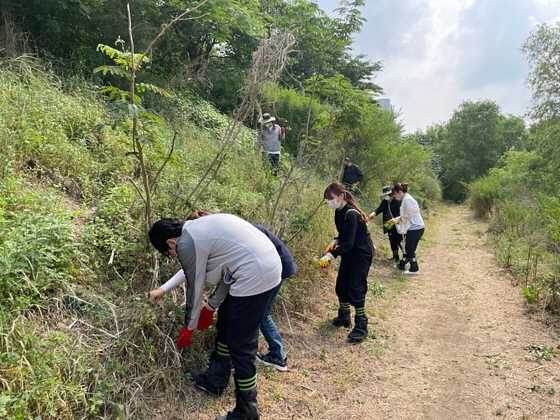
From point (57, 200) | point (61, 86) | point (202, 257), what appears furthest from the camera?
point (61, 86)

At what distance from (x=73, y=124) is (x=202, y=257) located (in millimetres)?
3633

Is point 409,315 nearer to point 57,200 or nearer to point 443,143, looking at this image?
point 57,200

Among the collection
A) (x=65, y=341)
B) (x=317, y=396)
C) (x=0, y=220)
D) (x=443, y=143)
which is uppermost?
(x=443, y=143)

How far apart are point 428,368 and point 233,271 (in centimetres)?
238

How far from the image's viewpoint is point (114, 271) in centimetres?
339

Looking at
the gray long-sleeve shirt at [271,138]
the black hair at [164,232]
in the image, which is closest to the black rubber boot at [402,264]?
the gray long-sleeve shirt at [271,138]

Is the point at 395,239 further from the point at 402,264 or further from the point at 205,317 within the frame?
the point at 205,317

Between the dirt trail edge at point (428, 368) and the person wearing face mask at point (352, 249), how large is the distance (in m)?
0.40

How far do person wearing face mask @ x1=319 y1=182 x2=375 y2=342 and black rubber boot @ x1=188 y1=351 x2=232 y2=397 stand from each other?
5.00ft

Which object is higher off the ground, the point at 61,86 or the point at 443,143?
the point at 443,143

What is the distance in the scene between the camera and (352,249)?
14.2 ft

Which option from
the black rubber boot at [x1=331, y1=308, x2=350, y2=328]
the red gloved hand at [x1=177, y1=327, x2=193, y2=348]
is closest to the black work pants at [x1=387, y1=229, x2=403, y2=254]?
the black rubber boot at [x1=331, y1=308, x2=350, y2=328]

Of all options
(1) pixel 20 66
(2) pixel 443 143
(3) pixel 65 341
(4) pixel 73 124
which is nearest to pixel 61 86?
(1) pixel 20 66

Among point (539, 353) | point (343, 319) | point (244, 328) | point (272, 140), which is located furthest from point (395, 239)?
point (244, 328)
